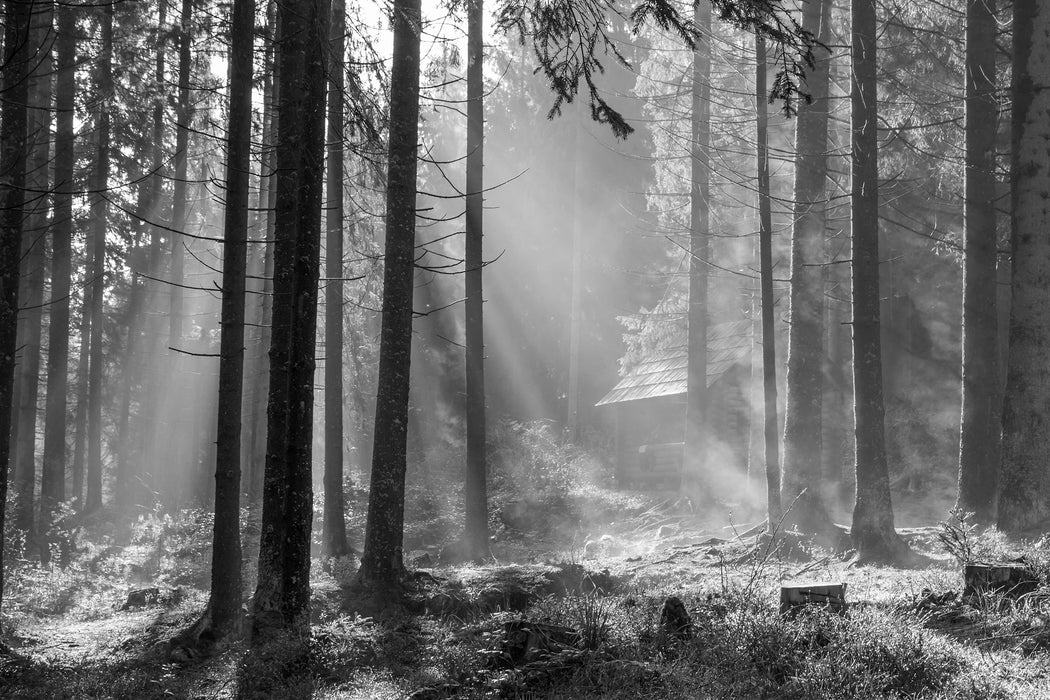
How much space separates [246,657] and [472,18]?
40.7 feet

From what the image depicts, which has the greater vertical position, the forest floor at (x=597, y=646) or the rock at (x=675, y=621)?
the rock at (x=675, y=621)

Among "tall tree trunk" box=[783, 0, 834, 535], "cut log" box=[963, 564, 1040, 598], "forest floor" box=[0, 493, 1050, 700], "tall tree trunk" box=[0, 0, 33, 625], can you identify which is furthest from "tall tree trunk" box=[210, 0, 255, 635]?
"tall tree trunk" box=[783, 0, 834, 535]

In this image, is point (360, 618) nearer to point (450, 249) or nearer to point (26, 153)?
point (26, 153)

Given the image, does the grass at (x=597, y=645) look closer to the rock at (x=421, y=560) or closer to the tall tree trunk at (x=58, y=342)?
the rock at (x=421, y=560)

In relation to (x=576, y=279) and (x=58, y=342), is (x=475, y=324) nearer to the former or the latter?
(x=58, y=342)

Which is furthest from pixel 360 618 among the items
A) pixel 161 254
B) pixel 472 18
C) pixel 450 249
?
pixel 450 249

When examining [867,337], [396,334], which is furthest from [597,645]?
[867,337]

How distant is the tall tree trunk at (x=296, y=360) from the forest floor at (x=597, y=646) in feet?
1.95

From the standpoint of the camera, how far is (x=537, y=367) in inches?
1432

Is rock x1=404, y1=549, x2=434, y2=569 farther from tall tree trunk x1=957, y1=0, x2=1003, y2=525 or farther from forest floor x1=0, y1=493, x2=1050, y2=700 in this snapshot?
tall tree trunk x1=957, y1=0, x2=1003, y2=525

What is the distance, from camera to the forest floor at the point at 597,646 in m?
6.40

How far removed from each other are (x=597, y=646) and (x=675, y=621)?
0.86 meters

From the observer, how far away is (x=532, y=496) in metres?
25.6

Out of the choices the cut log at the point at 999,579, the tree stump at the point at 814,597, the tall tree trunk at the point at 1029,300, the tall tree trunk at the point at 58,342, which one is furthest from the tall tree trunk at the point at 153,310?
the cut log at the point at 999,579
